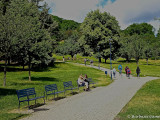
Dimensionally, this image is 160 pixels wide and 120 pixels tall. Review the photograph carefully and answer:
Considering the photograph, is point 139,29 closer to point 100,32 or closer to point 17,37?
point 100,32

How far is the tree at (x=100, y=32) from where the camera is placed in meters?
56.6

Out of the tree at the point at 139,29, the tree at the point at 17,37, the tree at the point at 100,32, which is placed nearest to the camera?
the tree at the point at 17,37

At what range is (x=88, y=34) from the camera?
58688mm

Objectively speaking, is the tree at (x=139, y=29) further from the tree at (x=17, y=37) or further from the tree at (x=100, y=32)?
the tree at (x=17, y=37)

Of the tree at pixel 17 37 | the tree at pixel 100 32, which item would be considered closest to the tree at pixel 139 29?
the tree at pixel 100 32

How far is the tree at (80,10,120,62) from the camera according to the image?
186 ft

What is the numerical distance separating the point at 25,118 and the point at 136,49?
65.7 m

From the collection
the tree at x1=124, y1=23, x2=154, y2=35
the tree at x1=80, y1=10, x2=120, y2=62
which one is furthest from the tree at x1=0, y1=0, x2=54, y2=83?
the tree at x1=124, y1=23, x2=154, y2=35

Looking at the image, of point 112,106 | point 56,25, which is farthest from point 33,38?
point 56,25

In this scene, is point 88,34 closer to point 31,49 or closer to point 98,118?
point 31,49

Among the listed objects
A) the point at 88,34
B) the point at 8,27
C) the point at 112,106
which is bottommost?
the point at 112,106

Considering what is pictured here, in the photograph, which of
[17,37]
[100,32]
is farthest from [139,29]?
[17,37]

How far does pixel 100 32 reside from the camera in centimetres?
5678

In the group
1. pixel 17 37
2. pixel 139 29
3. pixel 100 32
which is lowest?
pixel 17 37
